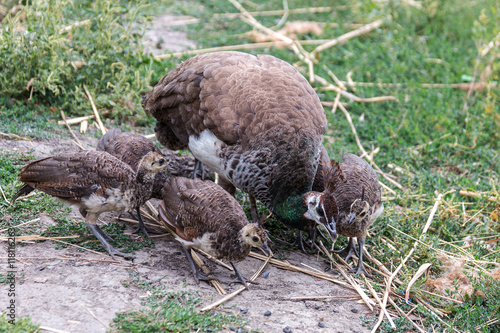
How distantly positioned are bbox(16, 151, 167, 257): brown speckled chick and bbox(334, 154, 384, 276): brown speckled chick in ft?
5.34

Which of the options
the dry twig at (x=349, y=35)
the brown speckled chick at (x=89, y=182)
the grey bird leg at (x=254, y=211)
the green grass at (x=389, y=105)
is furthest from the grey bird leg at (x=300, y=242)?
the dry twig at (x=349, y=35)

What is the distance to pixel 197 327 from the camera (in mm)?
3398

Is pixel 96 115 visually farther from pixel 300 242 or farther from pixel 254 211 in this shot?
pixel 300 242

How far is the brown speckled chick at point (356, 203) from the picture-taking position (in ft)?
14.0

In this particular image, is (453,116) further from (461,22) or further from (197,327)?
(197,327)

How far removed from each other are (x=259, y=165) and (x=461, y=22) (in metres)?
6.63

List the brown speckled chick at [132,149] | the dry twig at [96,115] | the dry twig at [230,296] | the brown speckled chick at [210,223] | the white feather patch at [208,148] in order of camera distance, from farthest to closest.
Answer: the dry twig at [96,115]
the white feather patch at [208,148]
the brown speckled chick at [132,149]
the brown speckled chick at [210,223]
the dry twig at [230,296]

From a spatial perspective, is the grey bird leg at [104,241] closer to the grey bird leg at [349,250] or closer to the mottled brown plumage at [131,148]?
the mottled brown plumage at [131,148]

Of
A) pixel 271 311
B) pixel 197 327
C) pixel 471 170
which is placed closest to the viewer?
pixel 197 327

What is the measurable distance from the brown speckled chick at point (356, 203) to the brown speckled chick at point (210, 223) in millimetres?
773

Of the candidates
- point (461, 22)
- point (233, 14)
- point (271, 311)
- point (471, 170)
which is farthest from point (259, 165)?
point (461, 22)

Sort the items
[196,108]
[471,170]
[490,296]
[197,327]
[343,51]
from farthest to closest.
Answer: [343,51] < [471,170] < [196,108] < [490,296] < [197,327]

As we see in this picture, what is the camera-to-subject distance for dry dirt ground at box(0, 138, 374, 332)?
3396 millimetres

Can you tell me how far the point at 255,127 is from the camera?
177 inches
